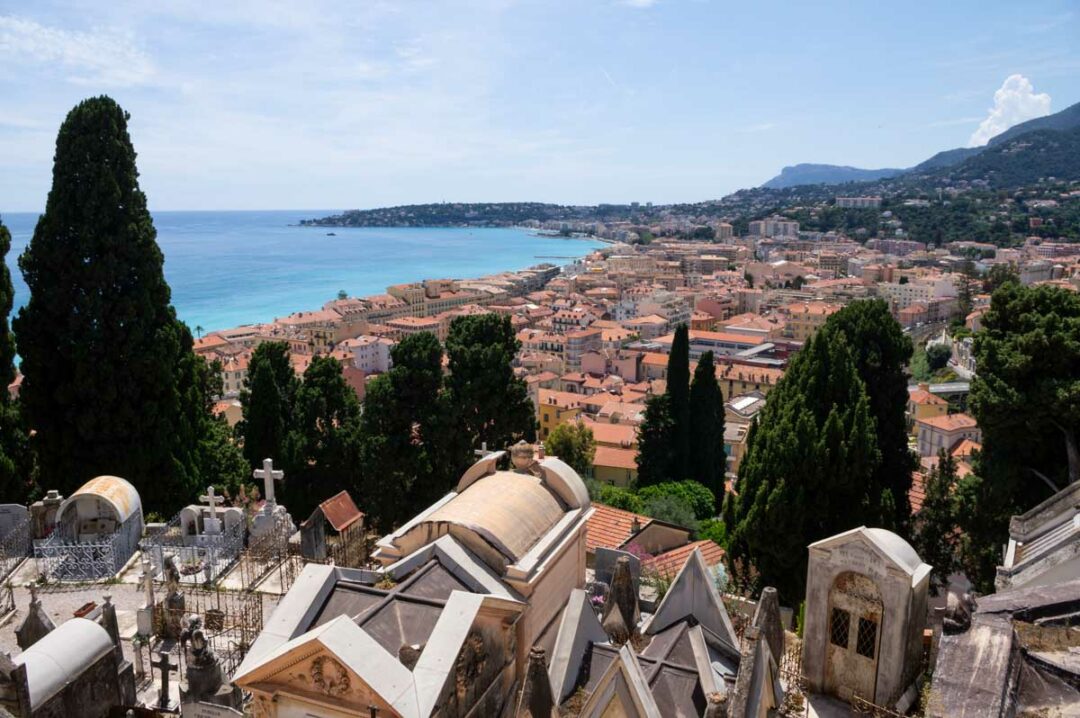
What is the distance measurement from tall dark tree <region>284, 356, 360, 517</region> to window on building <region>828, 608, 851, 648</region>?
15.2 meters

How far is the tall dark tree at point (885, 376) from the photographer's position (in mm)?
18250

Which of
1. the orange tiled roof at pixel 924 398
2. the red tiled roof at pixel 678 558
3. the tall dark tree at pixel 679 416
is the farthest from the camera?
the orange tiled roof at pixel 924 398

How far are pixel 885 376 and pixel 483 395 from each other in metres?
9.72

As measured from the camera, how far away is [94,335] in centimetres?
1731

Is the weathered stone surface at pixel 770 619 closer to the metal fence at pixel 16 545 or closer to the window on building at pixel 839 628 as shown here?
the window on building at pixel 839 628

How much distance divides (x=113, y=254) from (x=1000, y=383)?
18.2 metres

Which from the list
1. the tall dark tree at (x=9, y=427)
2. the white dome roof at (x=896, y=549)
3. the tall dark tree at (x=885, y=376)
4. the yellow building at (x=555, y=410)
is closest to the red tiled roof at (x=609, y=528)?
the tall dark tree at (x=885, y=376)

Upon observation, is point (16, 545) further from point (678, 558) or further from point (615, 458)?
point (615, 458)

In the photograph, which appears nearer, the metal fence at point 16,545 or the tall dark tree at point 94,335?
the metal fence at point 16,545

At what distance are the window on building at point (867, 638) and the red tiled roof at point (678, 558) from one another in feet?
18.3

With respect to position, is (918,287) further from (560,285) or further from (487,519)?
(487,519)

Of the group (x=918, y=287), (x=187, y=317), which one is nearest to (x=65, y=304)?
(x=918, y=287)

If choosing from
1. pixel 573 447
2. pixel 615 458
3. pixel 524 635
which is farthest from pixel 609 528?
pixel 615 458

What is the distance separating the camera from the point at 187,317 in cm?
11294
